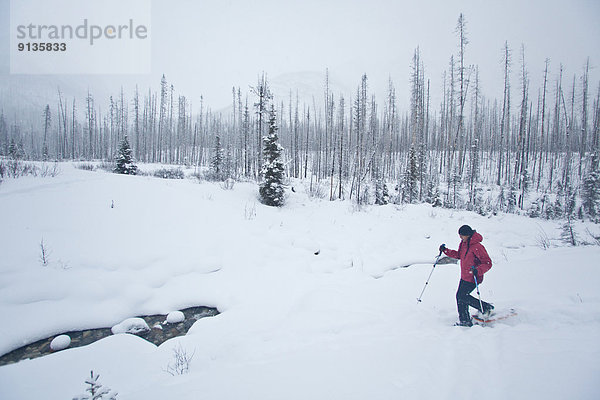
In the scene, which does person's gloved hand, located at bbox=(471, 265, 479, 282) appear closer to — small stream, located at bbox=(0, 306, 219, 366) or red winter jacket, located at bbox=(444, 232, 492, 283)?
red winter jacket, located at bbox=(444, 232, 492, 283)

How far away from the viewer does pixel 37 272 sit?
5.16 metres

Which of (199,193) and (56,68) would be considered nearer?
(199,193)

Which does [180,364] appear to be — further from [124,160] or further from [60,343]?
[124,160]

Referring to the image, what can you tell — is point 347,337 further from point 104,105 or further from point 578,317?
point 104,105

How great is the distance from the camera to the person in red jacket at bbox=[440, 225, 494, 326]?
4.62m

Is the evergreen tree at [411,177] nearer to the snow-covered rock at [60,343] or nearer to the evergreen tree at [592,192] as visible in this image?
the evergreen tree at [592,192]

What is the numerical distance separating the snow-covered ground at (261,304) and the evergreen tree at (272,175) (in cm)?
360

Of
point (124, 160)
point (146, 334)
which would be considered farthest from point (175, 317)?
point (124, 160)

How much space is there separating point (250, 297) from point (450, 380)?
4622 mm

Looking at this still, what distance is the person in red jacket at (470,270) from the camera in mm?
4621

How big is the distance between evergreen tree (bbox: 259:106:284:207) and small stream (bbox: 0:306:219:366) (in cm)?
882

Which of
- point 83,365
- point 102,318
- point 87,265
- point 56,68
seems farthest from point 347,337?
point 56,68

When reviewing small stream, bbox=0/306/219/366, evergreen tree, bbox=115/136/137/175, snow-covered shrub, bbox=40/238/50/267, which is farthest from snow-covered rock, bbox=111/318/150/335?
evergreen tree, bbox=115/136/137/175

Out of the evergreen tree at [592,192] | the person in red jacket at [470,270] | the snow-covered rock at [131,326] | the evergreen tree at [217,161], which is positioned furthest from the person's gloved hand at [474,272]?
the evergreen tree at [592,192]
